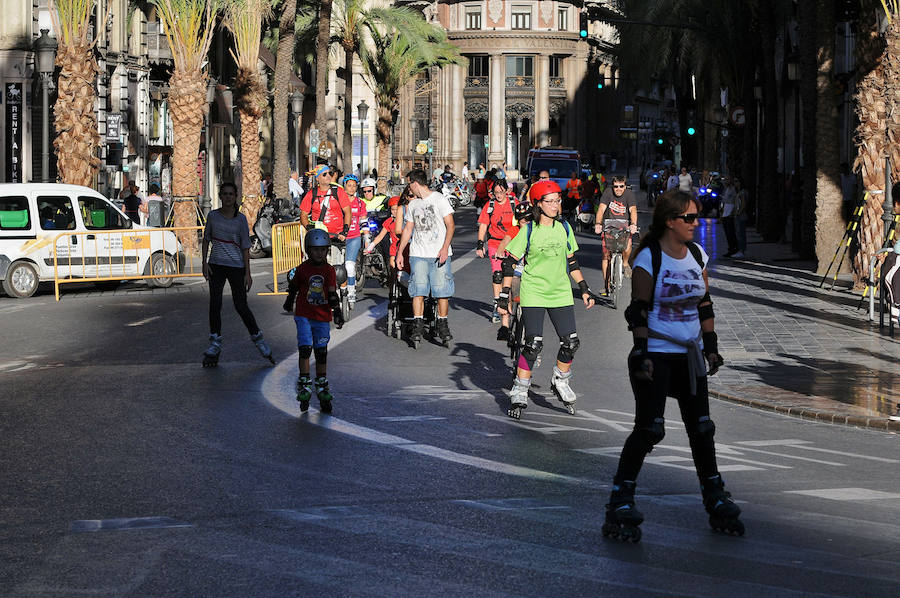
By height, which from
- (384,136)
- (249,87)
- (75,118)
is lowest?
(75,118)

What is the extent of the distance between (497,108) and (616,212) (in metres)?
89.8

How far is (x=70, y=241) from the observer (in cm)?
2481

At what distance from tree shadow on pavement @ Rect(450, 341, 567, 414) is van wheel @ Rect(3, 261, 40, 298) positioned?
10013mm

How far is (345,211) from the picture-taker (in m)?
19.7

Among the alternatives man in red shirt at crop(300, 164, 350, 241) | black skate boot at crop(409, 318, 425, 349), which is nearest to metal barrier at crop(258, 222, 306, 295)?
man in red shirt at crop(300, 164, 350, 241)

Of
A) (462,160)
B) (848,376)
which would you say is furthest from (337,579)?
(462,160)

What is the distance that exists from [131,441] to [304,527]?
317 centimetres

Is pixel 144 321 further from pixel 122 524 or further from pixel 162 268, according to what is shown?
pixel 122 524

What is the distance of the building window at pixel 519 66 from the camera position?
368 feet

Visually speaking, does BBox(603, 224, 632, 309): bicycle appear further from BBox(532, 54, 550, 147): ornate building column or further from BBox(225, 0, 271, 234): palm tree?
BBox(532, 54, 550, 147): ornate building column

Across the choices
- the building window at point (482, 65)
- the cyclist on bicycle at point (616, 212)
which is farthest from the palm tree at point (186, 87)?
the building window at point (482, 65)

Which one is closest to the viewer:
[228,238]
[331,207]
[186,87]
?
[228,238]

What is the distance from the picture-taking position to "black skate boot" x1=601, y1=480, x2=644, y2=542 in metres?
7.34

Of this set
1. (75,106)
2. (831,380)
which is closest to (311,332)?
(831,380)
